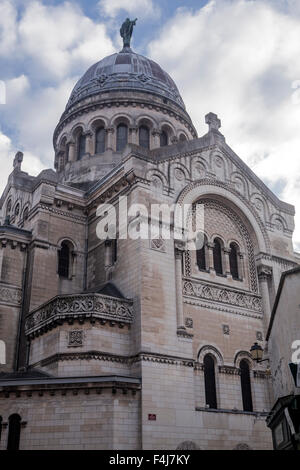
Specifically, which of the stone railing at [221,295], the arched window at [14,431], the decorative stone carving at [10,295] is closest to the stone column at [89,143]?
the decorative stone carving at [10,295]

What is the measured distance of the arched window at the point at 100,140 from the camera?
3675cm

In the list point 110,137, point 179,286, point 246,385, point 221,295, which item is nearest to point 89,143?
point 110,137

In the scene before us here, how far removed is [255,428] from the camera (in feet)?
79.1

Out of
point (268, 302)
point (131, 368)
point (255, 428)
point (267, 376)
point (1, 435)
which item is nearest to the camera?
point (1, 435)

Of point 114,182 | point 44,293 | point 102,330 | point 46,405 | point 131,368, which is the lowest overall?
point 46,405

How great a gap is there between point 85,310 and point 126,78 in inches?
938

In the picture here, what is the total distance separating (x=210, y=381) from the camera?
24234 millimetres

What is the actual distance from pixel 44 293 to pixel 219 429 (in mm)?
10126

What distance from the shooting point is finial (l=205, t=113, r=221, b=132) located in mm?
30750

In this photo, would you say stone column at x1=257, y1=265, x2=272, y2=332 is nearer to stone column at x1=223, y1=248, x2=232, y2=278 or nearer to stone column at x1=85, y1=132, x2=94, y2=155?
stone column at x1=223, y1=248, x2=232, y2=278

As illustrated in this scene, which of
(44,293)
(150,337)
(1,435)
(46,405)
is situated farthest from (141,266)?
(1,435)

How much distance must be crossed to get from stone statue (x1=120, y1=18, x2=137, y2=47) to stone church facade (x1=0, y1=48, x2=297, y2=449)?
57.6ft

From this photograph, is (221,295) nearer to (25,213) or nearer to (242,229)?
(242,229)

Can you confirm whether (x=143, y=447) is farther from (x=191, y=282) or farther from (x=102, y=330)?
(x=191, y=282)
